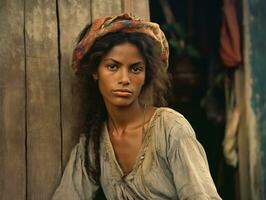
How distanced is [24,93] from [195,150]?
0.99m

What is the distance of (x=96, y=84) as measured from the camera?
3.70 metres

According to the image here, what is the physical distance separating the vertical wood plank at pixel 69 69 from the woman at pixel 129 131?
0.23 feet

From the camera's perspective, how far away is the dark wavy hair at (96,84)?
3430 millimetres

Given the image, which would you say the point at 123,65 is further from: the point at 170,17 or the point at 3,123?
the point at 170,17

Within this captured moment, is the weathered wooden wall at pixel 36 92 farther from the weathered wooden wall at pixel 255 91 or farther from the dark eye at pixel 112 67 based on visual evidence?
the weathered wooden wall at pixel 255 91

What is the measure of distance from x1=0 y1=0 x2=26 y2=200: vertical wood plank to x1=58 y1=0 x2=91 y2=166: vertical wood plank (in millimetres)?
233

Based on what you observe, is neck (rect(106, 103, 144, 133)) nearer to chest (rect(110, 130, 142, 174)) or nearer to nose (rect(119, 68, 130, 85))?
chest (rect(110, 130, 142, 174))

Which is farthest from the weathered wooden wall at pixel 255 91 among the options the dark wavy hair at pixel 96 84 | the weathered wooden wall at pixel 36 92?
the weathered wooden wall at pixel 36 92

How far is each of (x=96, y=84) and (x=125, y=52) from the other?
377 millimetres

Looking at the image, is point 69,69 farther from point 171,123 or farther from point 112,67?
point 171,123

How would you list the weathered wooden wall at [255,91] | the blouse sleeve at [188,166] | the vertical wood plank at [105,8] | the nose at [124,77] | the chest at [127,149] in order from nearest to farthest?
the blouse sleeve at [188,166] < the nose at [124,77] < the chest at [127,149] < the vertical wood plank at [105,8] < the weathered wooden wall at [255,91]

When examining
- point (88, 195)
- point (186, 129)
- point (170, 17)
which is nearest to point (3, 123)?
point (88, 195)

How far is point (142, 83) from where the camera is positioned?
346cm

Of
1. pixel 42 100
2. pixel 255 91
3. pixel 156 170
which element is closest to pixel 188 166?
pixel 156 170
